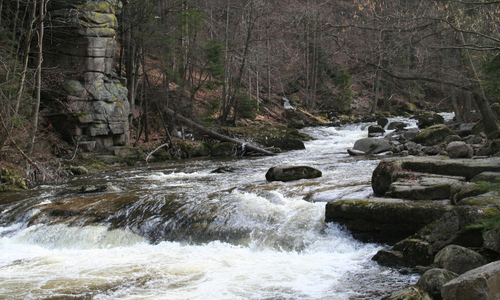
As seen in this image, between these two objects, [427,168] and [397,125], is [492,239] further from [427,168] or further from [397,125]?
[397,125]

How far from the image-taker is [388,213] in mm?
5629

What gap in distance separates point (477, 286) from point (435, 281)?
0.58 meters

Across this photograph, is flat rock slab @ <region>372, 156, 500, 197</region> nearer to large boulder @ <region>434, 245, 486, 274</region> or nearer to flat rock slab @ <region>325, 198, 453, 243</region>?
flat rock slab @ <region>325, 198, 453, 243</region>

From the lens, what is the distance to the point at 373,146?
15.5m

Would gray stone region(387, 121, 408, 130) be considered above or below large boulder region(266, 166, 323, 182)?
above

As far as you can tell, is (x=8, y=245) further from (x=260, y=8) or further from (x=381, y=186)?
(x=260, y=8)

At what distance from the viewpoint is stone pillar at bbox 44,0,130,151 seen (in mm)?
14516

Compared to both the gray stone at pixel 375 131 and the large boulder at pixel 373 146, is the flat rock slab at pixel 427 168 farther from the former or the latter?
the gray stone at pixel 375 131

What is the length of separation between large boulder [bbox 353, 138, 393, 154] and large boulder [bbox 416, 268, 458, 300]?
1201 centimetres

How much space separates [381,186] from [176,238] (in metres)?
4.13

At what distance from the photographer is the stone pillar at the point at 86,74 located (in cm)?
1452

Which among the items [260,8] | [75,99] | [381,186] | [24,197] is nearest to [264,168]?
[381,186]

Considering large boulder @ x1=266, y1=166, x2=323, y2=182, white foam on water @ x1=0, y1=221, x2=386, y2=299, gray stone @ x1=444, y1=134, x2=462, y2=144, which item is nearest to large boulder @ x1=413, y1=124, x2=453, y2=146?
gray stone @ x1=444, y1=134, x2=462, y2=144

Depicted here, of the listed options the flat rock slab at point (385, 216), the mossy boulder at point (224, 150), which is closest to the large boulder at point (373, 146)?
the mossy boulder at point (224, 150)
